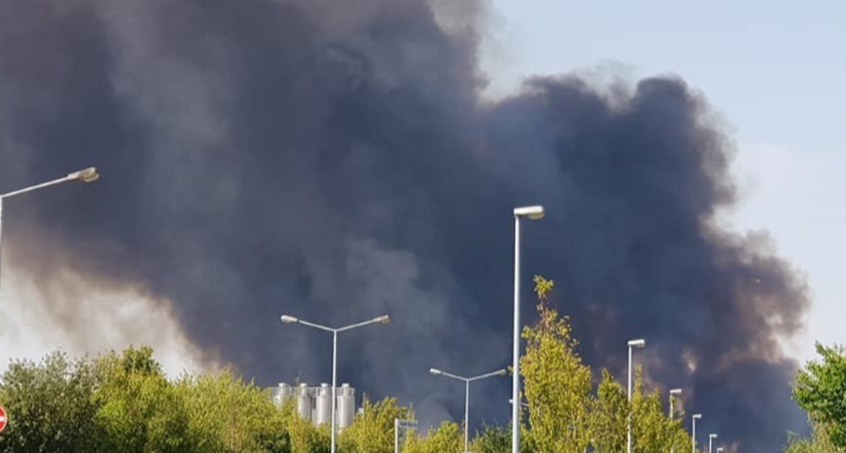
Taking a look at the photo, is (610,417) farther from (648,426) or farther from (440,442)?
(440,442)

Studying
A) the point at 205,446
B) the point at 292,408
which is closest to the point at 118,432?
the point at 205,446

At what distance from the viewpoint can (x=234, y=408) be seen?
89.4 meters

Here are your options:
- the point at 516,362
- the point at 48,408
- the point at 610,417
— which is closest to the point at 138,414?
the point at 48,408

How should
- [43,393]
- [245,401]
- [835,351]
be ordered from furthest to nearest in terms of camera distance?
[245,401] < [835,351] < [43,393]

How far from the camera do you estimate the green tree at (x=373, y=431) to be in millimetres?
115125

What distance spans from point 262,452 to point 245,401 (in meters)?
3.65

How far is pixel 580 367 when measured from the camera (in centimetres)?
5262

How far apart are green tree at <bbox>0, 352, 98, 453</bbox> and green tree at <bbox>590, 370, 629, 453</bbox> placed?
20938 mm

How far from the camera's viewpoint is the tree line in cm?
5062

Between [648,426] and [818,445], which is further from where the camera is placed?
[818,445]

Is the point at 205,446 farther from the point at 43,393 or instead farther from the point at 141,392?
the point at 43,393

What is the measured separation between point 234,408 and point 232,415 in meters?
0.46

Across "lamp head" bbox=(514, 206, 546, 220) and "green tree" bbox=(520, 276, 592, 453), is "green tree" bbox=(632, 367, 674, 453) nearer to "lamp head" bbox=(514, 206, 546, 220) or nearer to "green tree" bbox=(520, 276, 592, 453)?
"green tree" bbox=(520, 276, 592, 453)

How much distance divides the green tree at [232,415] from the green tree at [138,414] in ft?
9.49
